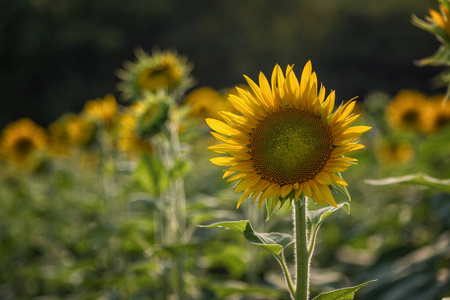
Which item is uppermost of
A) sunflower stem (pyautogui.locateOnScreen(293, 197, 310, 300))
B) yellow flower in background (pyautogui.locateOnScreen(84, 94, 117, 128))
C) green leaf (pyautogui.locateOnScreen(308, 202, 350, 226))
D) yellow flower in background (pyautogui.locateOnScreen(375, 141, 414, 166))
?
yellow flower in background (pyautogui.locateOnScreen(84, 94, 117, 128))

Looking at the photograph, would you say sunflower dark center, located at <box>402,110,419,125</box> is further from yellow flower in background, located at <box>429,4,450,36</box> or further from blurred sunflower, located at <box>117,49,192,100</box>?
yellow flower in background, located at <box>429,4,450,36</box>

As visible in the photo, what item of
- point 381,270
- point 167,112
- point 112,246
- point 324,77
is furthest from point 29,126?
point 324,77

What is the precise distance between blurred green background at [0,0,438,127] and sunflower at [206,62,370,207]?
11.5 meters

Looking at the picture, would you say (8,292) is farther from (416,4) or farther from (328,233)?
(416,4)

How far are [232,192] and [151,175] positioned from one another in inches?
37.1

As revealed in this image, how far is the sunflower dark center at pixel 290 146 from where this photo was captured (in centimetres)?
98

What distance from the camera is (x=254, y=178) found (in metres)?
1.00

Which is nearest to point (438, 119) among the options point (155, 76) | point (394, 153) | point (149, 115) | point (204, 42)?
point (394, 153)

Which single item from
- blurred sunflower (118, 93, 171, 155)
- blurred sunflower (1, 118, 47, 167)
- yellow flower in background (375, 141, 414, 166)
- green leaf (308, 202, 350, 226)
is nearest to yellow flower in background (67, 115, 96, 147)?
blurred sunflower (118, 93, 171, 155)

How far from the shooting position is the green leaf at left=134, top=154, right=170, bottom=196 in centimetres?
188

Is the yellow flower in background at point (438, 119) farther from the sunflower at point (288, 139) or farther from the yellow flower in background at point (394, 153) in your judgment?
the sunflower at point (288, 139)

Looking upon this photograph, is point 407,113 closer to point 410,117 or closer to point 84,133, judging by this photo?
point 410,117

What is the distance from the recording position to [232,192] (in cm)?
278

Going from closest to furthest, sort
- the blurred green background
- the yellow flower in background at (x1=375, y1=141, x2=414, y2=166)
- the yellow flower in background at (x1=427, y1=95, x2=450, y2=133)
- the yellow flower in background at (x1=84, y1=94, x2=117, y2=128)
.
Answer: the yellow flower in background at (x1=84, y1=94, x2=117, y2=128)
the yellow flower in background at (x1=427, y1=95, x2=450, y2=133)
the yellow flower in background at (x1=375, y1=141, x2=414, y2=166)
the blurred green background
